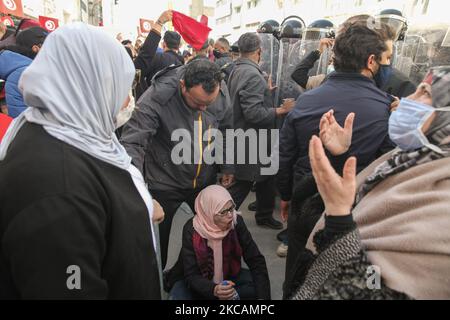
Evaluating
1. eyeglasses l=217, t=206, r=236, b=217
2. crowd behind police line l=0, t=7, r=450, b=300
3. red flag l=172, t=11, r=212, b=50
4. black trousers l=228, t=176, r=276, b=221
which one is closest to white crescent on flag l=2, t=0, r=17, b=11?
red flag l=172, t=11, r=212, b=50

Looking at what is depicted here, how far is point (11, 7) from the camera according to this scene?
→ 5684mm

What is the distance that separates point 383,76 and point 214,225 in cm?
154

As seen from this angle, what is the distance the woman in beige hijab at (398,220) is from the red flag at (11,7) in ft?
20.8

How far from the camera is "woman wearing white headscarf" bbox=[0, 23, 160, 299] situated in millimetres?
833

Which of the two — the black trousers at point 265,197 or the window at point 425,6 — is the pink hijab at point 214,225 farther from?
the window at point 425,6

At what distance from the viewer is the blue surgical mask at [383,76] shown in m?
2.23

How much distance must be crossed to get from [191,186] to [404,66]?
2407 mm

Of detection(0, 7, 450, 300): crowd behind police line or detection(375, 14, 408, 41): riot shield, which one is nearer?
detection(0, 7, 450, 300): crowd behind police line

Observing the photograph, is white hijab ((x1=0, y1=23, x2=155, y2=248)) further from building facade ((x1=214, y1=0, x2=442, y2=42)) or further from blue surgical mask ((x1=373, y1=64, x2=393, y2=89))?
building facade ((x1=214, y1=0, x2=442, y2=42))

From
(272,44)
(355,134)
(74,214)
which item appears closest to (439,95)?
(355,134)

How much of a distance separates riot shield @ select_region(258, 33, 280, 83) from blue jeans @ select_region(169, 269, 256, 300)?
8.67 feet

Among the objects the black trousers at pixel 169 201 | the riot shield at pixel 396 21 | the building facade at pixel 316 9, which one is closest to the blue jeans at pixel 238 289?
the black trousers at pixel 169 201

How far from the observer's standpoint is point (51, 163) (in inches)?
34.2

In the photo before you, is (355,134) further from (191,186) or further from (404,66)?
(404,66)
